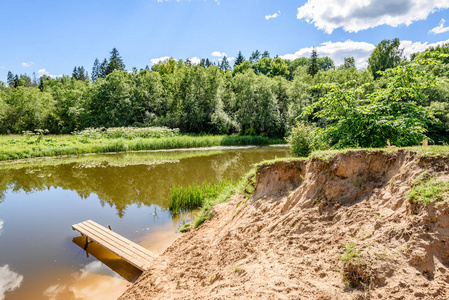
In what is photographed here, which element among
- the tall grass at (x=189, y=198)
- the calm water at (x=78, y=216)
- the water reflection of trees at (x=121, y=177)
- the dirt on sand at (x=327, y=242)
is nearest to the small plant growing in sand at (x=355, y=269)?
the dirt on sand at (x=327, y=242)

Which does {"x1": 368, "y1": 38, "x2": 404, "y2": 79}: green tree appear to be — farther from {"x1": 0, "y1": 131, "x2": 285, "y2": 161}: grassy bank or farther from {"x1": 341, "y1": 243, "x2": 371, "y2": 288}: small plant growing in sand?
{"x1": 341, "y1": 243, "x2": 371, "y2": 288}: small plant growing in sand

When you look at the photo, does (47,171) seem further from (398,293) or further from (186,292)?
(398,293)

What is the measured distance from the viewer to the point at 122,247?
6.55m

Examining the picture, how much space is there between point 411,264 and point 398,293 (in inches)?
15.1

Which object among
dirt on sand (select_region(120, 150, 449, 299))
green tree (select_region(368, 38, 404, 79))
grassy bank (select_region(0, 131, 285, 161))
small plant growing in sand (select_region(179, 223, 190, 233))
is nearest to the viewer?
dirt on sand (select_region(120, 150, 449, 299))

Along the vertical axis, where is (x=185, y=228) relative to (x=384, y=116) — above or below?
below

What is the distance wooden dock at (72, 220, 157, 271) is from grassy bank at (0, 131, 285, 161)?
17.6 metres

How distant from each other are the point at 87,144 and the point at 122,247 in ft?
69.2

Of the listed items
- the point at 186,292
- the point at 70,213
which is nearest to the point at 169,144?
the point at 70,213

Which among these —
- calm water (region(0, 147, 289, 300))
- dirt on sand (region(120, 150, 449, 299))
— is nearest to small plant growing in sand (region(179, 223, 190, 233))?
calm water (region(0, 147, 289, 300))

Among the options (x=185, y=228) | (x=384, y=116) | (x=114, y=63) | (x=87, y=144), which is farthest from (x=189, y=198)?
(x=114, y=63)

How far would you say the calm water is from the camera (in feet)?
19.5

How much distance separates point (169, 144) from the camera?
2645 cm

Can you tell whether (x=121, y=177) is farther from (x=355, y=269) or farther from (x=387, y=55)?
(x=387, y=55)
